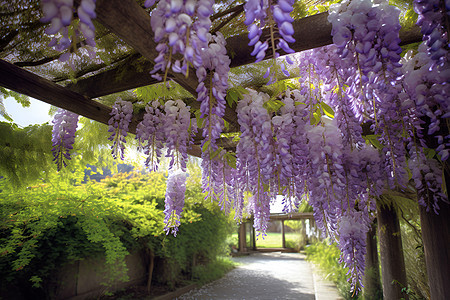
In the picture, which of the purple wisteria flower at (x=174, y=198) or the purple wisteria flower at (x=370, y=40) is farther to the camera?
the purple wisteria flower at (x=174, y=198)

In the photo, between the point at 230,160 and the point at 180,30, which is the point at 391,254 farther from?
the point at 180,30

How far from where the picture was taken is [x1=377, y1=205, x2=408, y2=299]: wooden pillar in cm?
384

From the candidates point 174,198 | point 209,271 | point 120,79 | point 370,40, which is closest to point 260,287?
point 209,271

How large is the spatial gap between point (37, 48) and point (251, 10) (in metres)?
1.50

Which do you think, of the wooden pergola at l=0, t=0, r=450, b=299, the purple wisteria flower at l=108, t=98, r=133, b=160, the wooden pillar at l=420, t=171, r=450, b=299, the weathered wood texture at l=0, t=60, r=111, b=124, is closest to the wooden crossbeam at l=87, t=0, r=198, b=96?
the wooden pergola at l=0, t=0, r=450, b=299

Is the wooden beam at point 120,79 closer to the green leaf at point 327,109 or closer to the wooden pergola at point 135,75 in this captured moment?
the wooden pergola at point 135,75

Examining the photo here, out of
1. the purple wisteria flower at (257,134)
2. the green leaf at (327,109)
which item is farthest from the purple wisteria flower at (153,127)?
the green leaf at (327,109)

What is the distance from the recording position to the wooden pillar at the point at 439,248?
1.66m

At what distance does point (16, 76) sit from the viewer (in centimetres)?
179

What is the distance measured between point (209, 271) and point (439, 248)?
23.8 feet

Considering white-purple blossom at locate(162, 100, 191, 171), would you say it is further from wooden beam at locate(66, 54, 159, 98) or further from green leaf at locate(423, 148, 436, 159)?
green leaf at locate(423, 148, 436, 159)

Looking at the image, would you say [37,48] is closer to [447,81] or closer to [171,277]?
[447,81]

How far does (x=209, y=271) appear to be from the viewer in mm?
8055

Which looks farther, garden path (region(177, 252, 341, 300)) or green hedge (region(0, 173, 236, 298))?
garden path (region(177, 252, 341, 300))
